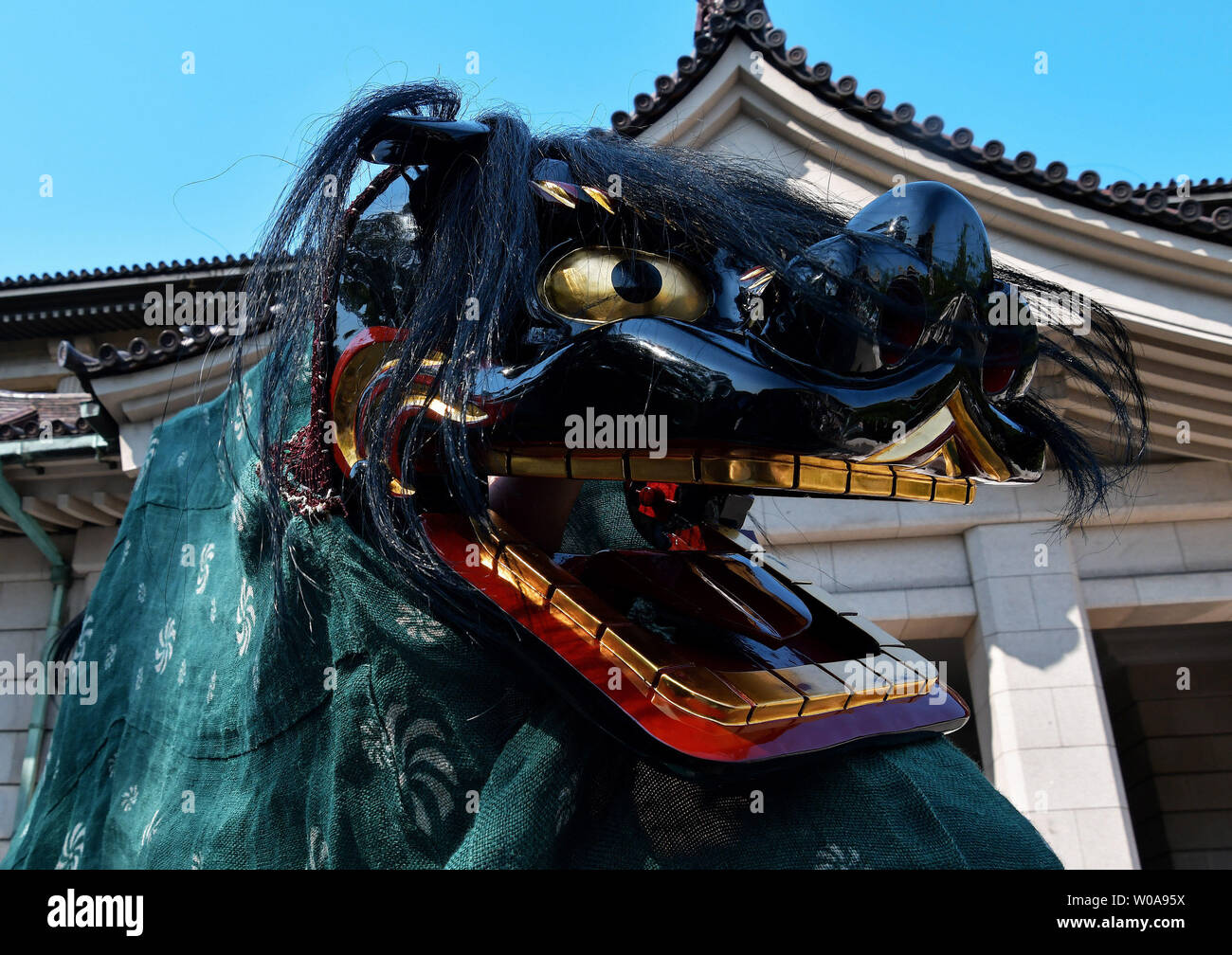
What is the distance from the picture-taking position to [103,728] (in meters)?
1.68

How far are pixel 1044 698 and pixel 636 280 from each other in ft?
14.7

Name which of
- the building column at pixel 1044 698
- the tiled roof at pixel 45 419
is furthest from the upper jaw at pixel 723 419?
the tiled roof at pixel 45 419

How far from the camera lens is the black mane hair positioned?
102 cm

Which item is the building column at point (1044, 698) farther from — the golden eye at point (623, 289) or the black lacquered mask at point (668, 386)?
the golden eye at point (623, 289)

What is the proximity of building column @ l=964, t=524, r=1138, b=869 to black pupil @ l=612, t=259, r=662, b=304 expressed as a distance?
3990 millimetres

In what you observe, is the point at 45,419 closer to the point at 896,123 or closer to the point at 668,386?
the point at 896,123

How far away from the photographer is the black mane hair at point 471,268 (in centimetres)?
102

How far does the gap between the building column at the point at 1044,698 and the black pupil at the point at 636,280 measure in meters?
3.99

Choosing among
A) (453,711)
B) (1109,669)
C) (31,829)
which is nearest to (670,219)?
(453,711)

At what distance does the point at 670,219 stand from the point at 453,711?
1.79 feet

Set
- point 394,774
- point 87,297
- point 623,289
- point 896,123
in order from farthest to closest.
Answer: point 87,297 → point 896,123 → point 394,774 → point 623,289

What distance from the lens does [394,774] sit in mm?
1117

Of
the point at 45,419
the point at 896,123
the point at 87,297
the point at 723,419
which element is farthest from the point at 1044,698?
the point at 87,297

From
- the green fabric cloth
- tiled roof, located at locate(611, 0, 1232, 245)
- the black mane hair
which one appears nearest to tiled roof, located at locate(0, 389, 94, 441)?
tiled roof, located at locate(611, 0, 1232, 245)
